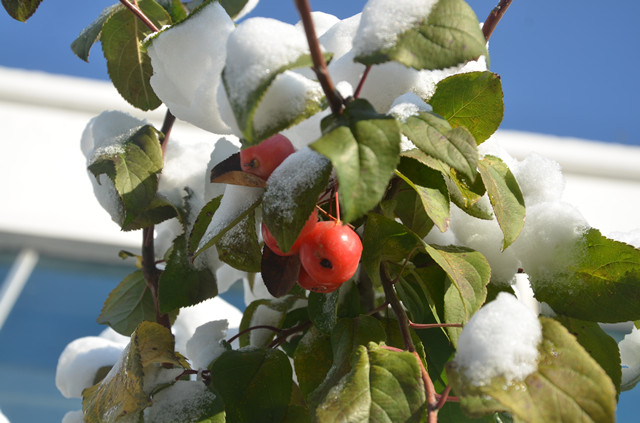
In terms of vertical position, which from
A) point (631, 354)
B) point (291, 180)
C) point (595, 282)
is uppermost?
point (291, 180)

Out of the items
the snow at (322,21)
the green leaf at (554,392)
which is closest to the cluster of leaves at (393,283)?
the green leaf at (554,392)

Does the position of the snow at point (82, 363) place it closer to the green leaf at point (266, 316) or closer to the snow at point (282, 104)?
the green leaf at point (266, 316)

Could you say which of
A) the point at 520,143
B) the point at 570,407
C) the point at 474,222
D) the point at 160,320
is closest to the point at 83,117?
the point at 520,143

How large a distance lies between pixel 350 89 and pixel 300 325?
179mm

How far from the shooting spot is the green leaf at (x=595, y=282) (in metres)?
0.32

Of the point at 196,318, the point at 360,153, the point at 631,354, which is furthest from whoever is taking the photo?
the point at 196,318

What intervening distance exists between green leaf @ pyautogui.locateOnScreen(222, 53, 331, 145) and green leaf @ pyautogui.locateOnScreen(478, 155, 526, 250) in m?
0.11

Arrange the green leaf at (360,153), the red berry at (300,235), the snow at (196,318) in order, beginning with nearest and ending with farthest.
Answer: the green leaf at (360,153) → the red berry at (300,235) → the snow at (196,318)

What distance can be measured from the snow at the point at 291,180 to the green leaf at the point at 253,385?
0.40ft

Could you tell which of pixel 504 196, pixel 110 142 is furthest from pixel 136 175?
pixel 504 196

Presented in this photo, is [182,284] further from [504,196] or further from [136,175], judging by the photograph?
[504,196]

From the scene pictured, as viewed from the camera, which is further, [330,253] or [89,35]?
[89,35]

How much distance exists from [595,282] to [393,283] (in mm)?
105

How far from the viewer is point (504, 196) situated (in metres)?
0.31
